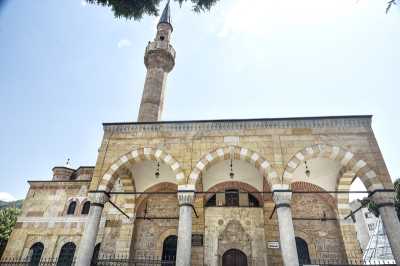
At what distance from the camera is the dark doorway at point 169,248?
33.1 feet

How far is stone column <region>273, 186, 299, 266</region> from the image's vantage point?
662 centimetres

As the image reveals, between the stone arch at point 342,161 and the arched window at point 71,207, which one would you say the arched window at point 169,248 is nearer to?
the stone arch at point 342,161

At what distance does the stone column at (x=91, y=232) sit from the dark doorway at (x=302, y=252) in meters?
7.60

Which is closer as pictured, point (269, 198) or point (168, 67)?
point (269, 198)

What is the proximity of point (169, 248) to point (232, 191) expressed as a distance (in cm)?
356

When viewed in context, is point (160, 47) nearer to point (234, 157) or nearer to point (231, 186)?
point (231, 186)

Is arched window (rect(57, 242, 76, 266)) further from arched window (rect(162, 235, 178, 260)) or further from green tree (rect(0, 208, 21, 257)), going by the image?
green tree (rect(0, 208, 21, 257))

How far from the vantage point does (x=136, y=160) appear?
29.7 ft

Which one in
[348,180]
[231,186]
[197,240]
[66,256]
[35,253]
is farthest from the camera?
[35,253]

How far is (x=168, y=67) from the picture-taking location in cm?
1592

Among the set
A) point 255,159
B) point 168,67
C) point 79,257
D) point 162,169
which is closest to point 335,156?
point 255,159

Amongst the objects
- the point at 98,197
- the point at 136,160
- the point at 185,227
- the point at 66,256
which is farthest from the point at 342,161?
the point at 66,256

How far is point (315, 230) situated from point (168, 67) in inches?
476

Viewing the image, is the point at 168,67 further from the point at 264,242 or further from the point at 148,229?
the point at 264,242
